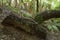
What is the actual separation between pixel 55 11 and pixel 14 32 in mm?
1376

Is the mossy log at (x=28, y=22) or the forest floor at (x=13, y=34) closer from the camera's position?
the forest floor at (x=13, y=34)

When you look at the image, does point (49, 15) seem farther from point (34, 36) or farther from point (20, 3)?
point (20, 3)

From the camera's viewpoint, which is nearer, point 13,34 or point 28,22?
point 13,34

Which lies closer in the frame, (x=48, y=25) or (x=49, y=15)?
(x=49, y=15)

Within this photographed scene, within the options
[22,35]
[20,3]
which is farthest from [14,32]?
[20,3]

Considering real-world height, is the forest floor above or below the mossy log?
below

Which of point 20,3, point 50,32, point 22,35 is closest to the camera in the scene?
point 22,35

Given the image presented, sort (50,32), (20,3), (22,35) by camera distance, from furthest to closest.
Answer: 1. (20,3)
2. (50,32)
3. (22,35)

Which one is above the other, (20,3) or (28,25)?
(20,3)

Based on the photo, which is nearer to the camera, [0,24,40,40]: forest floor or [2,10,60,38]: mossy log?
[0,24,40,40]: forest floor

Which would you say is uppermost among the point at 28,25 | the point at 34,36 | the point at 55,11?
the point at 55,11

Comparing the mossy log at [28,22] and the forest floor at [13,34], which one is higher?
the mossy log at [28,22]

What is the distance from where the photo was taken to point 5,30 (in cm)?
514

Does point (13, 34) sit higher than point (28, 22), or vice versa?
point (28, 22)
